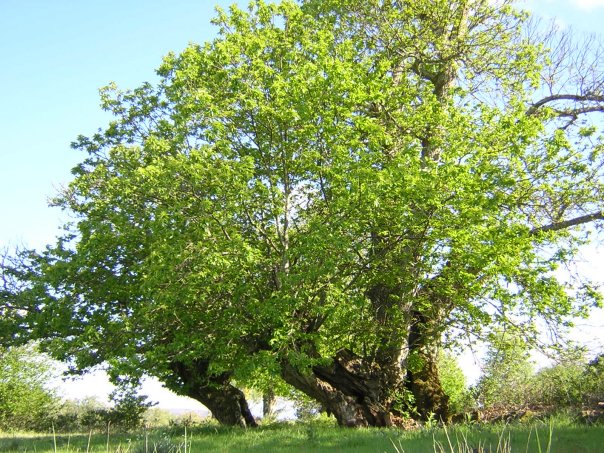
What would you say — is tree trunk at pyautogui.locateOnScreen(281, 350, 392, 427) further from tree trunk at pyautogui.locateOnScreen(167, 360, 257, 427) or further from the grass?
tree trunk at pyautogui.locateOnScreen(167, 360, 257, 427)

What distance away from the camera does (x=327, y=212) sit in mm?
17391

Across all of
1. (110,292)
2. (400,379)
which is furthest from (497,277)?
(110,292)

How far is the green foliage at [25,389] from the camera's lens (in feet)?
125

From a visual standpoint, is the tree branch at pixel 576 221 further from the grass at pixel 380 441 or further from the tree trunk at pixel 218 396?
the tree trunk at pixel 218 396

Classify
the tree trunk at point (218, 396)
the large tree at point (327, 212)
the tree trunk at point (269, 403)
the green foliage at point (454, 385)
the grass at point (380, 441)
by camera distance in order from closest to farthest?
the grass at point (380, 441) < the large tree at point (327, 212) < the tree trunk at point (218, 396) < the green foliage at point (454, 385) < the tree trunk at point (269, 403)

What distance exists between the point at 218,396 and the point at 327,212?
10184 mm

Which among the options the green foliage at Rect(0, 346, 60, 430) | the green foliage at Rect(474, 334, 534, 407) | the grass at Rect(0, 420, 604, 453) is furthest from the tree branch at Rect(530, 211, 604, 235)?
the green foliage at Rect(0, 346, 60, 430)

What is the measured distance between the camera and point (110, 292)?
60.8 feet

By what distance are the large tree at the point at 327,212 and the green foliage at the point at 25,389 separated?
72.6 ft

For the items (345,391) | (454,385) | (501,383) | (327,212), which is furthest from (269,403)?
(327,212)

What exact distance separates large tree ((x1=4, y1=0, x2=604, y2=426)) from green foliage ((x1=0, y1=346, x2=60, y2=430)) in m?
22.1

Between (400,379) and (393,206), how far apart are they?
6461mm

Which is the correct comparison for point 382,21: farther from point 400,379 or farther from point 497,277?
point 400,379

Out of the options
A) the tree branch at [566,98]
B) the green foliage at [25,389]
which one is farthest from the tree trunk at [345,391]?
the green foliage at [25,389]
